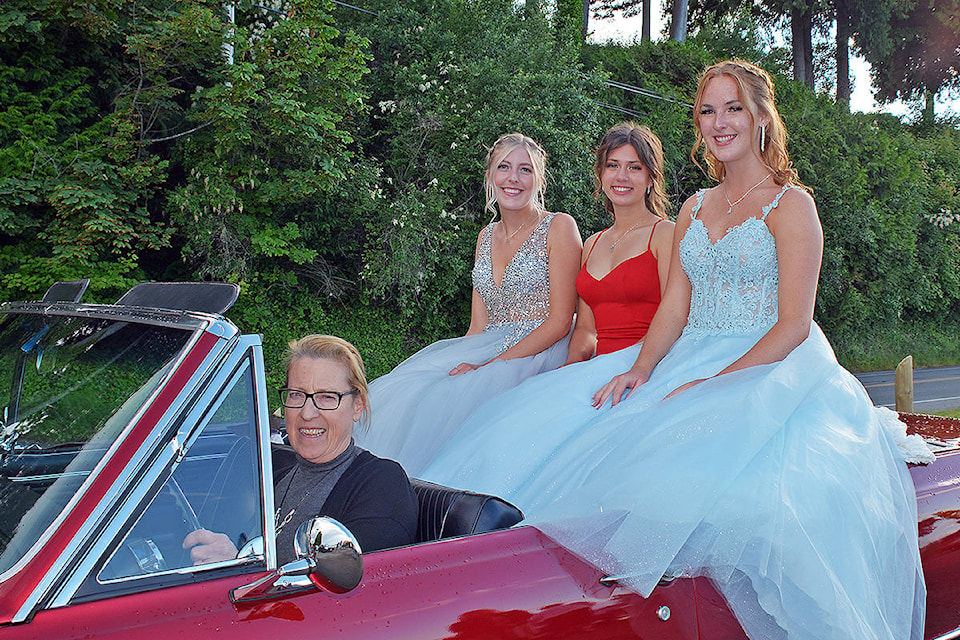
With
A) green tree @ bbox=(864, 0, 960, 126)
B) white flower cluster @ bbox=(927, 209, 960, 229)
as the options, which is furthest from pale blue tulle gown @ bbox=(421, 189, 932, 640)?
green tree @ bbox=(864, 0, 960, 126)

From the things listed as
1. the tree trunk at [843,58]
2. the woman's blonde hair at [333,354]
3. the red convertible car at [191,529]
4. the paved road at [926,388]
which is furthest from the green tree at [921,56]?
the red convertible car at [191,529]

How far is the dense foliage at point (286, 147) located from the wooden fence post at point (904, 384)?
5.95 metres

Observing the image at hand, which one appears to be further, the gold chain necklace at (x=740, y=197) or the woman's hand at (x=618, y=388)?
the gold chain necklace at (x=740, y=197)

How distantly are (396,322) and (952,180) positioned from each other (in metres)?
18.9

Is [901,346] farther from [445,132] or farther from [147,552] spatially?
[147,552]

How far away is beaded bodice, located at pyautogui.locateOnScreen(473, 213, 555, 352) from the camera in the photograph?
443cm

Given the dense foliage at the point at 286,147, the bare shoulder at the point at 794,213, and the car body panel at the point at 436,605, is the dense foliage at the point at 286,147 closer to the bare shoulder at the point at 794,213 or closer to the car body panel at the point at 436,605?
the bare shoulder at the point at 794,213

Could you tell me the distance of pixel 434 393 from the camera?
3.98 meters

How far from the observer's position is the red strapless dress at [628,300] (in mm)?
3998

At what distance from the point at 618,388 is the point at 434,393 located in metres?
1.07

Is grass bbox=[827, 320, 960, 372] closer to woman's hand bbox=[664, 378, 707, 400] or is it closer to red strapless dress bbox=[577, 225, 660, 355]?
red strapless dress bbox=[577, 225, 660, 355]

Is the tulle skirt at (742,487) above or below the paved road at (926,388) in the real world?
above

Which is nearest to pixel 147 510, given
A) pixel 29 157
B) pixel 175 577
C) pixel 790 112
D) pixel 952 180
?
pixel 175 577

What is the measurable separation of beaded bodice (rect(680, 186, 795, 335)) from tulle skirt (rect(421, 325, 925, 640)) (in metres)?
0.23
